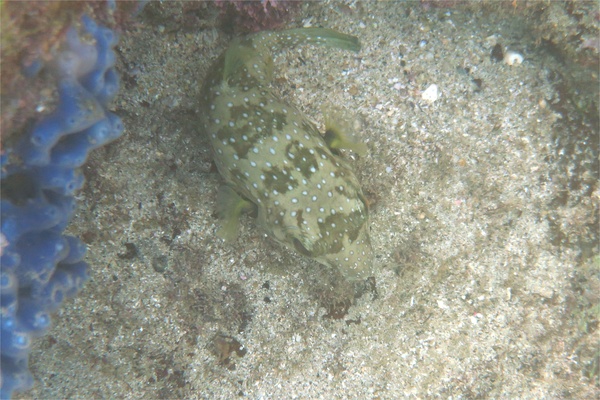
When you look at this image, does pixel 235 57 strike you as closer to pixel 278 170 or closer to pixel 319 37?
pixel 319 37

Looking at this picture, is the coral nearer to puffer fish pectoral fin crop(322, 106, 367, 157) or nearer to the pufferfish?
the pufferfish

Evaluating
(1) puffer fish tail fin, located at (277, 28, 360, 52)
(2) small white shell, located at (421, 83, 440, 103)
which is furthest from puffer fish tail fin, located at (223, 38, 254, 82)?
(2) small white shell, located at (421, 83, 440, 103)

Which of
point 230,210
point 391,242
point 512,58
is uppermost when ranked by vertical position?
point 512,58

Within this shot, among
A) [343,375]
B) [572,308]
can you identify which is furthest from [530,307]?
[343,375]

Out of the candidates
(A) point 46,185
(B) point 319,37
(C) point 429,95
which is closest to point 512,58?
(C) point 429,95

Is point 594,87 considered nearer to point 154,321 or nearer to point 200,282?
point 200,282

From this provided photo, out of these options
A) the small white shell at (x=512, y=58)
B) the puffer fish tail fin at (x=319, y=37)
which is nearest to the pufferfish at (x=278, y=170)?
the puffer fish tail fin at (x=319, y=37)
